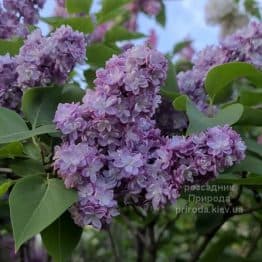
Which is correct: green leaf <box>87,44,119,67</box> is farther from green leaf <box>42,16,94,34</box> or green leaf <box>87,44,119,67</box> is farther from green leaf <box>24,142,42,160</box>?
green leaf <box>24,142,42,160</box>

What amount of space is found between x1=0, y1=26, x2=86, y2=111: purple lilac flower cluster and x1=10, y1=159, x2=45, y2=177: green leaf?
13 cm

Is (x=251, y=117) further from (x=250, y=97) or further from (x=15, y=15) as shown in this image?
(x=15, y=15)

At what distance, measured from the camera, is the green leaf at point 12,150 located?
2.82 feet

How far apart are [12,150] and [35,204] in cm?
13

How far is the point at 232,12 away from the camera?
279 cm

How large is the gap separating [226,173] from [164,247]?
1742mm

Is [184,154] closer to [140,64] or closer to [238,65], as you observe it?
[140,64]

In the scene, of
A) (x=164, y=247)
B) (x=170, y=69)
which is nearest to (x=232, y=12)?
(x=164, y=247)

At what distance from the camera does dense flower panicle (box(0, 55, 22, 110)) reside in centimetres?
98

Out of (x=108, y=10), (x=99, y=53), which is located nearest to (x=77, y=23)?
(x=99, y=53)

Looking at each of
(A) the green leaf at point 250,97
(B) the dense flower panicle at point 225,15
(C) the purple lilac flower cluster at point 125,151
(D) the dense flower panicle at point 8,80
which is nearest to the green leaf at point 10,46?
(D) the dense flower panicle at point 8,80

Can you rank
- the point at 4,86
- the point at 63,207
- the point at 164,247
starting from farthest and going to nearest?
1. the point at 164,247
2. the point at 4,86
3. the point at 63,207

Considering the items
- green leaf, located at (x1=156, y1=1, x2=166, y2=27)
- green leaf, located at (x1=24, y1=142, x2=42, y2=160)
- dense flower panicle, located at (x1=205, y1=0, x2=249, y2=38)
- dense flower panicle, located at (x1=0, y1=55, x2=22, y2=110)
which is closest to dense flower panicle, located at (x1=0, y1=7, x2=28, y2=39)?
dense flower panicle, located at (x1=0, y1=55, x2=22, y2=110)

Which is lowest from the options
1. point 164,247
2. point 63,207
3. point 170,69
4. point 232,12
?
point 164,247
